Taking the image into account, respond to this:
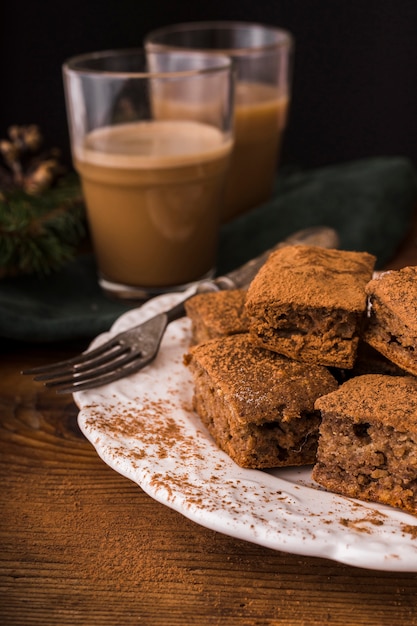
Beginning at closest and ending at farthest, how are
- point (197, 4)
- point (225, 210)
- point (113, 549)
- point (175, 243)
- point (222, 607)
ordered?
point (222, 607) < point (113, 549) < point (175, 243) < point (225, 210) < point (197, 4)

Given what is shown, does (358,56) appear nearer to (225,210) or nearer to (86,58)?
(225,210)

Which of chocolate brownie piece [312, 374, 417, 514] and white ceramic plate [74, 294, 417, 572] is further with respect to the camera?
chocolate brownie piece [312, 374, 417, 514]

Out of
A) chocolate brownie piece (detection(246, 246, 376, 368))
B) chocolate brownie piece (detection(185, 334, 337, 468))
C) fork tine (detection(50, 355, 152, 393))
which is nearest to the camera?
chocolate brownie piece (detection(185, 334, 337, 468))

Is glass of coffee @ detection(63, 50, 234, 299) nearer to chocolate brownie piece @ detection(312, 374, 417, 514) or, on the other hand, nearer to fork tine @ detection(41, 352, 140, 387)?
fork tine @ detection(41, 352, 140, 387)

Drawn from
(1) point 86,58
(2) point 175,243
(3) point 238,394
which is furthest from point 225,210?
(3) point 238,394

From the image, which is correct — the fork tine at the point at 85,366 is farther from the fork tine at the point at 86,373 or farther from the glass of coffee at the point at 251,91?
the glass of coffee at the point at 251,91

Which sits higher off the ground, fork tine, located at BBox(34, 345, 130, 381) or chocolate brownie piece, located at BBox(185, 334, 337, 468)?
chocolate brownie piece, located at BBox(185, 334, 337, 468)

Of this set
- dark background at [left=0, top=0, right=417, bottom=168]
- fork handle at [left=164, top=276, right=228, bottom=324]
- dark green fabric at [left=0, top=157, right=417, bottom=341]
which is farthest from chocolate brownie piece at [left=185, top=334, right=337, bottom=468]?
dark background at [left=0, top=0, right=417, bottom=168]

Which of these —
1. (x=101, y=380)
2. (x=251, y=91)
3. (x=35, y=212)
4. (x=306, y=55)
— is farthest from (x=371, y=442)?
(x=306, y=55)
